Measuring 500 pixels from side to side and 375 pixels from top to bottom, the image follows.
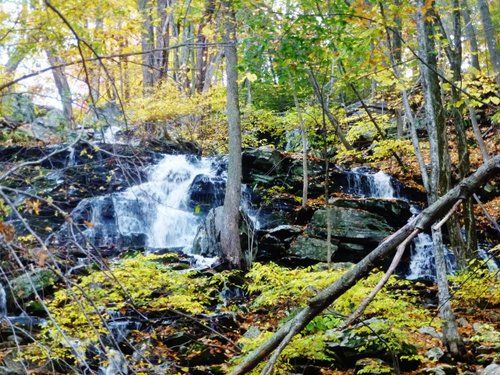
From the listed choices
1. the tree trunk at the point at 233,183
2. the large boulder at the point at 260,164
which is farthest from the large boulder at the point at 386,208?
the tree trunk at the point at 233,183

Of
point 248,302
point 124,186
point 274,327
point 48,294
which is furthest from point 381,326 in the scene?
point 124,186

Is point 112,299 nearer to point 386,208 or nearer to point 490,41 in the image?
point 386,208

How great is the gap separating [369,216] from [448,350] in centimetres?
733

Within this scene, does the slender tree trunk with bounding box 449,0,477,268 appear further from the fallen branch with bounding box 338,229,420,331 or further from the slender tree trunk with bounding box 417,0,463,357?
the fallen branch with bounding box 338,229,420,331

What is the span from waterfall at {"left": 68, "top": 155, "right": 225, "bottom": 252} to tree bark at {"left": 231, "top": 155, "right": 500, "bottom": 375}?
423 inches

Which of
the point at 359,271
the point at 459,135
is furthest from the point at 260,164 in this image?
the point at 359,271

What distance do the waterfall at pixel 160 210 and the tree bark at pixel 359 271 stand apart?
10745 millimetres

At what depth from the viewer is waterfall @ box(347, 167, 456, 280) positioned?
472 inches

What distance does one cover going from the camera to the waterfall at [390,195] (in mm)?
11984

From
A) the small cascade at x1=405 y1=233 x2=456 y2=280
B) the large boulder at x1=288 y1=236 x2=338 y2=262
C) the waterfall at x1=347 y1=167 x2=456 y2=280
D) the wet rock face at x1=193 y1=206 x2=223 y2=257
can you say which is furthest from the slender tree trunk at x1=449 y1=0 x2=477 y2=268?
the wet rock face at x1=193 y1=206 x2=223 y2=257

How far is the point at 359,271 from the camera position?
1095mm

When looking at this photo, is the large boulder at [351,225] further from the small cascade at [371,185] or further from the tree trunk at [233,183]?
the tree trunk at [233,183]

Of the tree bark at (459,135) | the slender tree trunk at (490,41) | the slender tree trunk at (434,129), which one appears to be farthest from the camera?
the slender tree trunk at (490,41)

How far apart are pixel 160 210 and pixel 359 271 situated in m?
13.3
